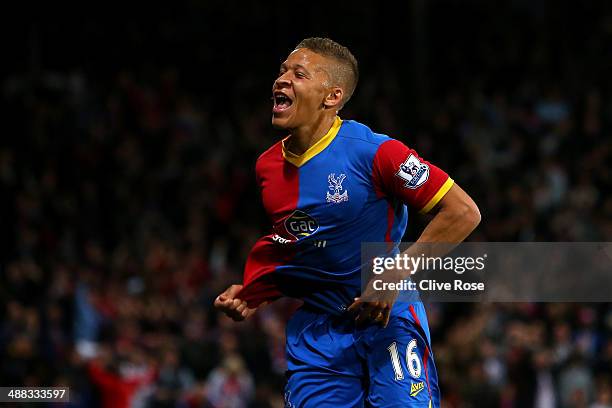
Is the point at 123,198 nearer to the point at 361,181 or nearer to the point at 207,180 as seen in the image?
the point at 207,180

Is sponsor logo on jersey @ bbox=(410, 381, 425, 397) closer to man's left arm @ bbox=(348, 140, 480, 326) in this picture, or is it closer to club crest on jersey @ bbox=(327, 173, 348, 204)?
man's left arm @ bbox=(348, 140, 480, 326)

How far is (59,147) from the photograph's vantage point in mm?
13336

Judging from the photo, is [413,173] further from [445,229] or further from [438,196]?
[445,229]

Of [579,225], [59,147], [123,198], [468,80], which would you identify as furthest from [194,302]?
[468,80]

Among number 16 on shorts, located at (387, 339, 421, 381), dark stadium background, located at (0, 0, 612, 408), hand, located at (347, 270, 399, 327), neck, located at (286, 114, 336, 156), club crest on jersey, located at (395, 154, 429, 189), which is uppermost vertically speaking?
dark stadium background, located at (0, 0, 612, 408)

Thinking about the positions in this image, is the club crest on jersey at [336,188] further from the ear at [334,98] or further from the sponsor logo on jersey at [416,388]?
the sponsor logo on jersey at [416,388]

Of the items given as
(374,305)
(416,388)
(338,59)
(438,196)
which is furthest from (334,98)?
(416,388)

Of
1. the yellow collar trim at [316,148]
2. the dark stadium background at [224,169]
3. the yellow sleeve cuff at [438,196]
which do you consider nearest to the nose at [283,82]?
the yellow collar trim at [316,148]

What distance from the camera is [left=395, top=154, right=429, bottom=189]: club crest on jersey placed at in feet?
16.1

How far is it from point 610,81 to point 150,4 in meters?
6.68

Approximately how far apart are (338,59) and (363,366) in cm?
141

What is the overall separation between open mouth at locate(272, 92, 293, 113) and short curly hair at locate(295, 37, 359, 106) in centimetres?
23

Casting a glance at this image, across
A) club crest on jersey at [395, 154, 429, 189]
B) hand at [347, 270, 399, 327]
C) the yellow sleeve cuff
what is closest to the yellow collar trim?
club crest on jersey at [395, 154, 429, 189]

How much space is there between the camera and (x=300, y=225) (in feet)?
17.0
